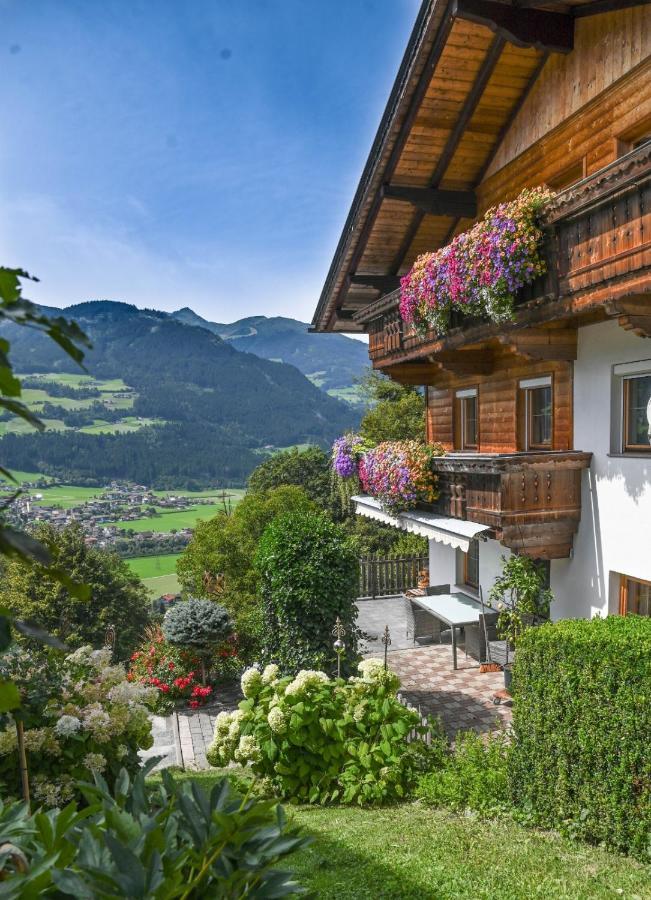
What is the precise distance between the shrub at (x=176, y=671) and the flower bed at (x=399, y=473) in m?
4.87

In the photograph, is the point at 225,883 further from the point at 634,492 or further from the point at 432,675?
the point at 432,675

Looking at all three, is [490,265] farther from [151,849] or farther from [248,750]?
[151,849]

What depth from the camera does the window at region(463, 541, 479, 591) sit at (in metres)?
13.9

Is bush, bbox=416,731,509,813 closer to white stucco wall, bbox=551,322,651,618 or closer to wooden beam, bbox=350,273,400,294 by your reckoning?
white stucco wall, bbox=551,322,651,618

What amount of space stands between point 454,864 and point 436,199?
35.0 ft

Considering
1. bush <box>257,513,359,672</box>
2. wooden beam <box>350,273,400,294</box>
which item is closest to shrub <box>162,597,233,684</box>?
bush <box>257,513,359,672</box>

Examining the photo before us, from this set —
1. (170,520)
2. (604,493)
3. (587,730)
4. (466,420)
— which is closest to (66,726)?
(587,730)

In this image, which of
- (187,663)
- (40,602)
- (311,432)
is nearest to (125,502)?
(311,432)

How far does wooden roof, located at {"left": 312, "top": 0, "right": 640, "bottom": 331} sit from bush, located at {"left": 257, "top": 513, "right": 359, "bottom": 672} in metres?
6.45

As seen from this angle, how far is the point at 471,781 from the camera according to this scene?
6.80 metres

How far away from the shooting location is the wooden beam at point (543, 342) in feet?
29.7

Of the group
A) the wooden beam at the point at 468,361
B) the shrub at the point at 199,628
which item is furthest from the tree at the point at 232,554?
the wooden beam at the point at 468,361


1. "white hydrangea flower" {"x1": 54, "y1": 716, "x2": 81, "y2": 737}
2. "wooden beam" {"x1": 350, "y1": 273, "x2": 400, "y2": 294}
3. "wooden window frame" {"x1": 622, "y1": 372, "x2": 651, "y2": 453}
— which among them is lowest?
"white hydrangea flower" {"x1": 54, "y1": 716, "x2": 81, "y2": 737}

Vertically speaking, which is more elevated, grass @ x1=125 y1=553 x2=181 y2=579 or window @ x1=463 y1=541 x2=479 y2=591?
window @ x1=463 y1=541 x2=479 y2=591
